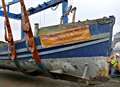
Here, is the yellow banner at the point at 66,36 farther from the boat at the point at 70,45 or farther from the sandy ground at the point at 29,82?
the sandy ground at the point at 29,82

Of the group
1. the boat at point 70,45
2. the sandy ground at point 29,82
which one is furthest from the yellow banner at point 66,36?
the sandy ground at point 29,82

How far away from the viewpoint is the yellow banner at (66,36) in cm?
972

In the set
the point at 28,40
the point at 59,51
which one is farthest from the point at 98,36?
the point at 28,40

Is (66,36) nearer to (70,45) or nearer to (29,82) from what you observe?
(70,45)

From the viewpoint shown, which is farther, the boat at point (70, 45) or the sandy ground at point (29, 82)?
the sandy ground at point (29, 82)

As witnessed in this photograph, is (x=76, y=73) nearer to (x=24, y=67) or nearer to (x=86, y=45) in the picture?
(x=86, y=45)

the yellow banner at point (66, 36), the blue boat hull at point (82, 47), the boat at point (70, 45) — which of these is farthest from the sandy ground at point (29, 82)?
the yellow banner at point (66, 36)

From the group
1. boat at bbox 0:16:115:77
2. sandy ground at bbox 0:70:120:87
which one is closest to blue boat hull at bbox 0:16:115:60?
boat at bbox 0:16:115:77

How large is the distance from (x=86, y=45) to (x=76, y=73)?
81cm

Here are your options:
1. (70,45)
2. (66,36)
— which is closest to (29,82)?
(70,45)

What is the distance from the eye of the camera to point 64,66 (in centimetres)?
973

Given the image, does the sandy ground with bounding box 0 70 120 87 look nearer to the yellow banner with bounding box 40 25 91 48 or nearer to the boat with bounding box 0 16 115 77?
the boat with bounding box 0 16 115 77

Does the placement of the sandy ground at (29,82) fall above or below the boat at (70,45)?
below

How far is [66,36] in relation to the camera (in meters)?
9.73
